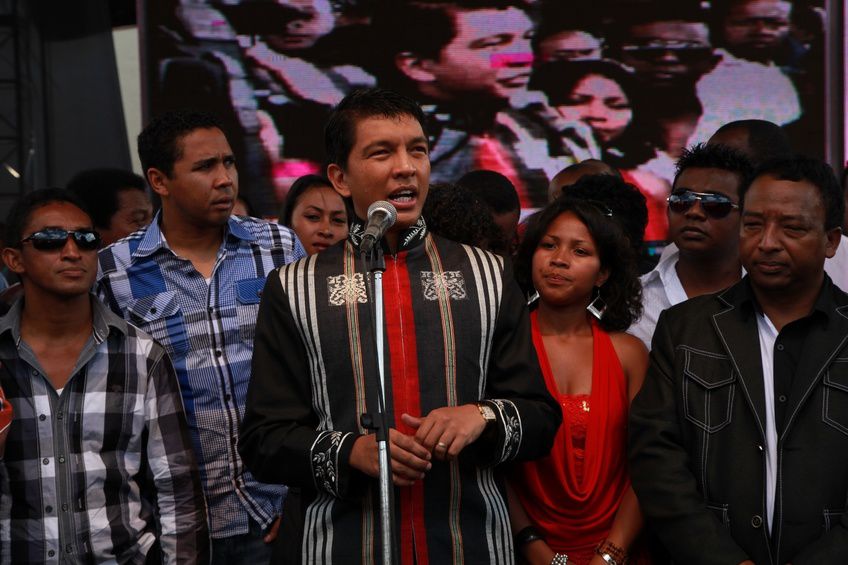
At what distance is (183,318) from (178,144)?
27.3 inches

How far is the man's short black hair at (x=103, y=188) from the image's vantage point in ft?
18.2

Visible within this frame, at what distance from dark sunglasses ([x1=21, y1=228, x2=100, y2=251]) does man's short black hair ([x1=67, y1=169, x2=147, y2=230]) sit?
2105 millimetres

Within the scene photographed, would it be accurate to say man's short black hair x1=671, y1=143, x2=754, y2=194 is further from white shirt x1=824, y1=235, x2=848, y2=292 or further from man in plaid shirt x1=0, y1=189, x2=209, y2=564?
man in plaid shirt x1=0, y1=189, x2=209, y2=564

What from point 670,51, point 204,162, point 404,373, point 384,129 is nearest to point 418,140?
point 384,129

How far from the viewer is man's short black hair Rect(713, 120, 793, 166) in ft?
15.2

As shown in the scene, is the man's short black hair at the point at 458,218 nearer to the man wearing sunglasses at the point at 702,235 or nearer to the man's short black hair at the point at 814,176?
the man wearing sunglasses at the point at 702,235

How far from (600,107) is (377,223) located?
4.95 m

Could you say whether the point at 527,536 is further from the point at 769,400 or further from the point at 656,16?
the point at 656,16

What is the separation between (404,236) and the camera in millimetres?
2877

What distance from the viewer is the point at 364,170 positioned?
114 inches

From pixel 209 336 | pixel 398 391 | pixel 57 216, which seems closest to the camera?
pixel 398 391

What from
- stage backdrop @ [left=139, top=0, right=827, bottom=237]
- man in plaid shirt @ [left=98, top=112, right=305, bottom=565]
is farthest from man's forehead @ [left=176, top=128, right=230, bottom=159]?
stage backdrop @ [left=139, top=0, right=827, bottom=237]

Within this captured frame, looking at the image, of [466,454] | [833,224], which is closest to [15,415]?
[466,454]

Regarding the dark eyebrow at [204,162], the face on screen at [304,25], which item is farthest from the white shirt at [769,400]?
the face on screen at [304,25]
